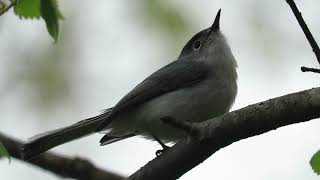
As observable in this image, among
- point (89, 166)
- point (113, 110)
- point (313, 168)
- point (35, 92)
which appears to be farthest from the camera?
point (35, 92)

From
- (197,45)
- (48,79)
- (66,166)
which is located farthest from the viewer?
(48,79)

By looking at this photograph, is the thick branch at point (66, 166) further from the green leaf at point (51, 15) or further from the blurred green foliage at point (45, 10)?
the green leaf at point (51, 15)

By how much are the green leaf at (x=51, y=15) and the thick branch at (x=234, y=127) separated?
86 centimetres

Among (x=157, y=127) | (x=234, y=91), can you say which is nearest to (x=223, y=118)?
(x=157, y=127)

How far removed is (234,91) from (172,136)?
74 cm

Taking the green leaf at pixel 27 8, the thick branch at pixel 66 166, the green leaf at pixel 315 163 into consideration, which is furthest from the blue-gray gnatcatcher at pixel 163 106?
the green leaf at pixel 315 163

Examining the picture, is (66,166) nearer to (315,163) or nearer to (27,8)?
(27,8)

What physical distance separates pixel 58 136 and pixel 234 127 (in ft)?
7.17

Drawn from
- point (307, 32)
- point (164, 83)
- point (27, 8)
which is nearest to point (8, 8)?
point (27, 8)

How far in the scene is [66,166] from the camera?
4.13m

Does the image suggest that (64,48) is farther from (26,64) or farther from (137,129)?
(137,129)

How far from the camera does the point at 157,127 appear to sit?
4703 millimetres

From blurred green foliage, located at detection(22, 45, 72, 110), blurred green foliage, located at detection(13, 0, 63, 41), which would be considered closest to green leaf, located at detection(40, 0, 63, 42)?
blurred green foliage, located at detection(13, 0, 63, 41)

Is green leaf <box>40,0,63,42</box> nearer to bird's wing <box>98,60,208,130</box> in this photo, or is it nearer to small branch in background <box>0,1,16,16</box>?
small branch in background <box>0,1,16,16</box>
